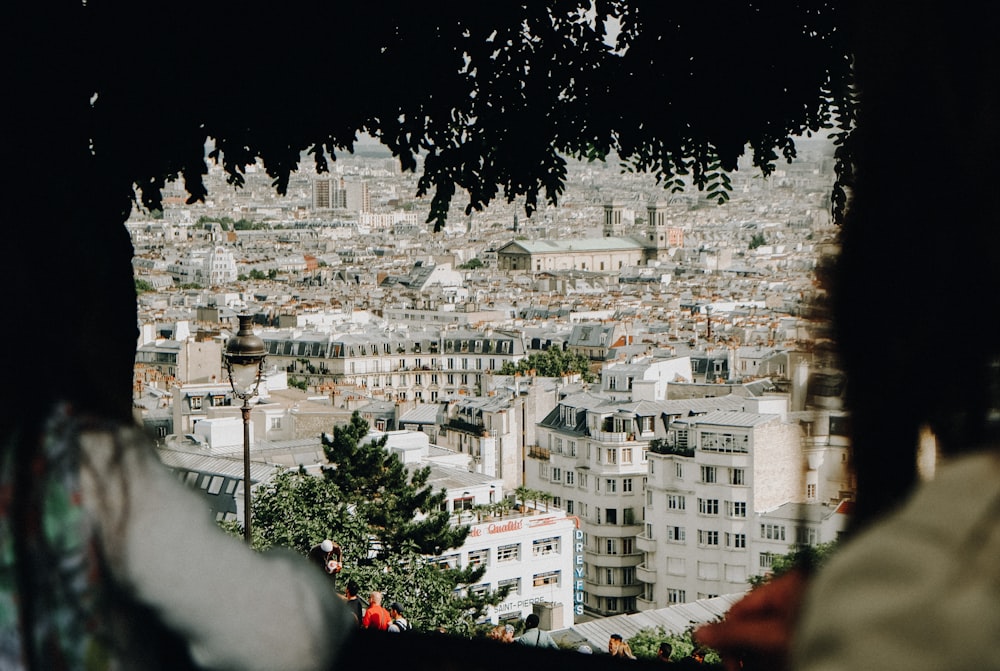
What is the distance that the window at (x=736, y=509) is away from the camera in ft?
82.1

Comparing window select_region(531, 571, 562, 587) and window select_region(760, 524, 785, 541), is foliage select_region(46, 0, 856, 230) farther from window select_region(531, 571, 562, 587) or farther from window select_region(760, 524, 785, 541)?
window select_region(531, 571, 562, 587)

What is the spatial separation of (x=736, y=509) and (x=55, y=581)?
24.8 metres

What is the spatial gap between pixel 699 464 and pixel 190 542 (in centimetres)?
2652

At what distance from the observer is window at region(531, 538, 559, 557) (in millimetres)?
27531

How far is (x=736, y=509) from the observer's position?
25.1 m

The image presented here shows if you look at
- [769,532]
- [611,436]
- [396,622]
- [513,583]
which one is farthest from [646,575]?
[396,622]

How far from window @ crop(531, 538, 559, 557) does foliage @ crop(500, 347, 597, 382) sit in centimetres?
1853

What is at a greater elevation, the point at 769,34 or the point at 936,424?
the point at 769,34

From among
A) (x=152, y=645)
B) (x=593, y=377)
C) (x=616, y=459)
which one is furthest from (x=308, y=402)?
(x=152, y=645)

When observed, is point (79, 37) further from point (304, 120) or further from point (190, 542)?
point (190, 542)

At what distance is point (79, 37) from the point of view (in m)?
2.99

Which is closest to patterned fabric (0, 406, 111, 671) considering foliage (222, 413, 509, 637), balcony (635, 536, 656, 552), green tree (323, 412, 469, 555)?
foliage (222, 413, 509, 637)

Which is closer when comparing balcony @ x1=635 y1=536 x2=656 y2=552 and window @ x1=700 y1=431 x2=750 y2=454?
window @ x1=700 y1=431 x2=750 y2=454

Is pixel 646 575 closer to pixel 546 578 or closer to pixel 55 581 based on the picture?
pixel 546 578
